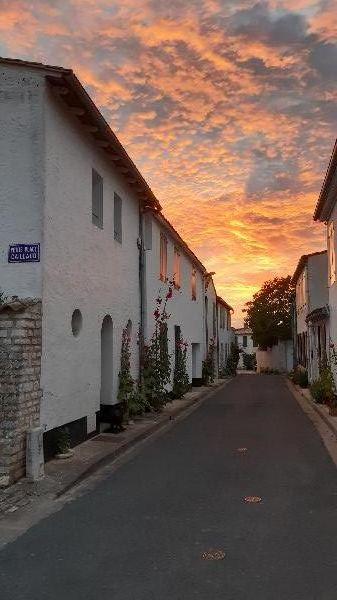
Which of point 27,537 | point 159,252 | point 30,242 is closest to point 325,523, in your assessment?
point 27,537

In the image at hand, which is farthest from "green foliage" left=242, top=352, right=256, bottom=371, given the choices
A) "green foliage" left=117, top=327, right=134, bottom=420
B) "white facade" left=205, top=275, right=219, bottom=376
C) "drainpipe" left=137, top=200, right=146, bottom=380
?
"green foliage" left=117, top=327, right=134, bottom=420

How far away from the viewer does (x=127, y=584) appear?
442cm

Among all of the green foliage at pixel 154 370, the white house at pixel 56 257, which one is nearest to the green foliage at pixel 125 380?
the white house at pixel 56 257

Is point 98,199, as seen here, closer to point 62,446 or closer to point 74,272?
point 74,272

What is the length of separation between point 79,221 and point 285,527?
6.15 metres

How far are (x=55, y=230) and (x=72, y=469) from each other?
3524 mm

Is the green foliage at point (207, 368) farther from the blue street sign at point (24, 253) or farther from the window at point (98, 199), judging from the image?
the blue street sign at point (24, 253)

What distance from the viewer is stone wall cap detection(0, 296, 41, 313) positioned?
7570mm

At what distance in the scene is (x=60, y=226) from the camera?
8.92 meters

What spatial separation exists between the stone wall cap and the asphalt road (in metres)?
2.57

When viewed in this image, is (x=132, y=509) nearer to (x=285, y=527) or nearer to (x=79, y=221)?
(x=285, y=527)

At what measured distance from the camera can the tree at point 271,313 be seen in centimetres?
4622

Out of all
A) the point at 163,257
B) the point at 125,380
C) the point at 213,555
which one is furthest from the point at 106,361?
the point at 213,555

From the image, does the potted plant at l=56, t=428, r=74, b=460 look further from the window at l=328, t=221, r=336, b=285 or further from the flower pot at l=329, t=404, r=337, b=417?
the window at l=328, t=221, r=336, b=285
